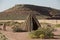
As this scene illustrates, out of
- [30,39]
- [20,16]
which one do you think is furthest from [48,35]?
[20,16]

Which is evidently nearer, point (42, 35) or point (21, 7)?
point (42, 35)

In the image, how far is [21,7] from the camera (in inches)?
4154

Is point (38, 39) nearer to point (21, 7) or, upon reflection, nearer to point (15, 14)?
point (15, 14)

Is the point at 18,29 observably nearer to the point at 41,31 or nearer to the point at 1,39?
the point at 41,31

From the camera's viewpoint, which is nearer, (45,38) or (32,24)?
(45,38)

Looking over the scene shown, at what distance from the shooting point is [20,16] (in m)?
92.2

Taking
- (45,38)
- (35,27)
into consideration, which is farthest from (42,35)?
(35,27)

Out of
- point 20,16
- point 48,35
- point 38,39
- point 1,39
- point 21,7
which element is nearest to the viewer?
point 1,39

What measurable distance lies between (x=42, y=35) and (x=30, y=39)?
1.83 meters

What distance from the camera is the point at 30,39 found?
2589cm

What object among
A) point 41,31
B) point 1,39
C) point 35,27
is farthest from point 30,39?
point 35,27

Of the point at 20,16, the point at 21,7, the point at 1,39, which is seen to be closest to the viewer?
the point at 1,39

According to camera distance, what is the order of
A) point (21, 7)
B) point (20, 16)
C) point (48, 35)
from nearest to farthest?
point (48, 35), point (20, 16), point (21, 7)

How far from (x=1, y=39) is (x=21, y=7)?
8742 centimetres
